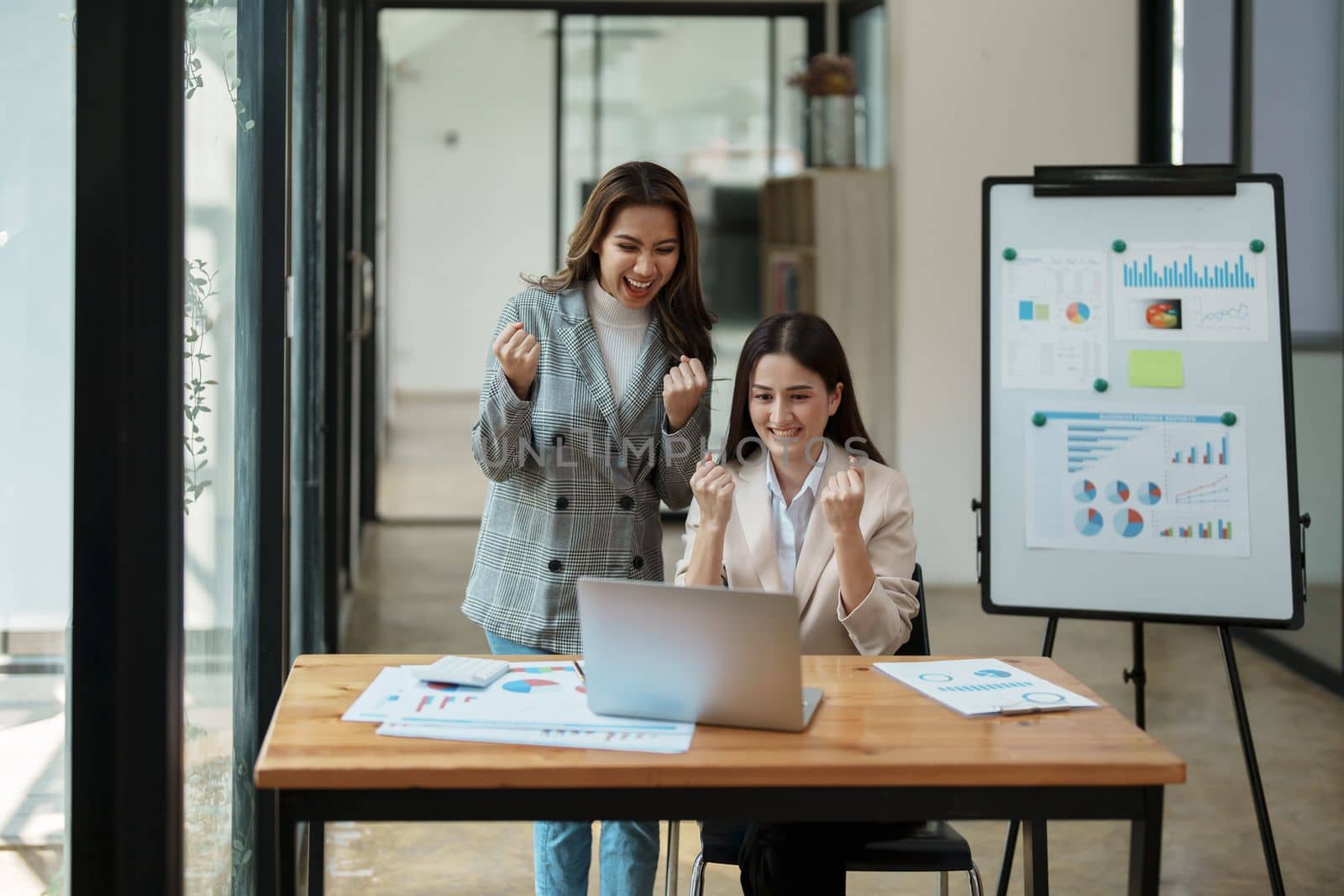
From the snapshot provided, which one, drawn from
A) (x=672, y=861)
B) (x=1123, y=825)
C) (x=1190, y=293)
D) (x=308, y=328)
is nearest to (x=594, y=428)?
(x=672, y=861)

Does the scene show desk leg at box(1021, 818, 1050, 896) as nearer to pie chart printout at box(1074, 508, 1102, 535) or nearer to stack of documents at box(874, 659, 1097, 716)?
stack of documents at box(874, 659, 1097, 716)

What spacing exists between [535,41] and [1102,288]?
551 cm

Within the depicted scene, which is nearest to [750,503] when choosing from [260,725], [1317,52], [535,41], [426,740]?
[426,740]

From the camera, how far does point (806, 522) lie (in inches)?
93.8

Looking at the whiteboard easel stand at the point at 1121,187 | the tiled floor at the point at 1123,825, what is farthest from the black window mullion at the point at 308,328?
the whiteboard easel stand at the point at 1121,187

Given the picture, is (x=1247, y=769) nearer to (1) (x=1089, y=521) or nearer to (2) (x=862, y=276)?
(1) (x=1089, y=521)

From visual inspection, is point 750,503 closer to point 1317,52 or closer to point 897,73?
point 1317,52

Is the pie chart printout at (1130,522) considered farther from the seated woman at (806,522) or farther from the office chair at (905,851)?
the office chair at (905,851)

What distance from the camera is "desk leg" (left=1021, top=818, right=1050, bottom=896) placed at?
2.02 metres

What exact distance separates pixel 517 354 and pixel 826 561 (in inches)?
22.9

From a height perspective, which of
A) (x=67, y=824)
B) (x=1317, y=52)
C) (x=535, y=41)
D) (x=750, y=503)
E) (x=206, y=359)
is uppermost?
(x=535, y=41)

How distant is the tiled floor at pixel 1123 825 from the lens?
304cm

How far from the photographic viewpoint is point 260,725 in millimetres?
2600

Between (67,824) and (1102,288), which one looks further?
(1102,288)
